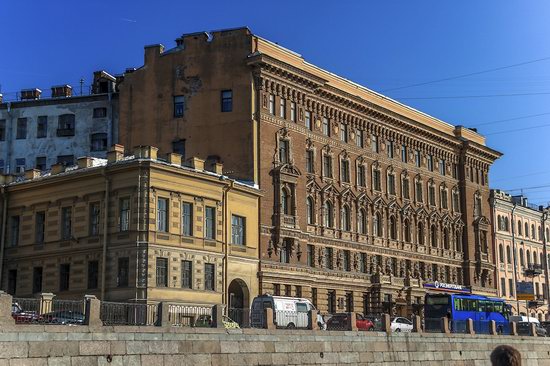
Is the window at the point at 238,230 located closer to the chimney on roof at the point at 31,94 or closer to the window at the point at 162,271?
the window at the point at 162,271

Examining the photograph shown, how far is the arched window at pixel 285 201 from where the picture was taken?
53406mm

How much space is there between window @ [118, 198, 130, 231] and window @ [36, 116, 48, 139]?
22046 millimetres

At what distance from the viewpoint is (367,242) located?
202 feet

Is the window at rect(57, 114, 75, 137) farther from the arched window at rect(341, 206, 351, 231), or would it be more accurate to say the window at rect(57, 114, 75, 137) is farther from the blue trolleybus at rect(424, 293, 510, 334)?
the blue trolleybus at rect(424, 293, 510, 334)

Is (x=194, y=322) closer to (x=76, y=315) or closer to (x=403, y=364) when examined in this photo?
(x=76, y=315)

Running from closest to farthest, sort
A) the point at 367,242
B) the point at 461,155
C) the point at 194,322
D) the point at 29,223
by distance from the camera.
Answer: the point at 194,322 < the point at 29,223 < the point at 367,242 < the point at 461,155

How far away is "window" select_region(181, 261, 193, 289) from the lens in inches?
1727

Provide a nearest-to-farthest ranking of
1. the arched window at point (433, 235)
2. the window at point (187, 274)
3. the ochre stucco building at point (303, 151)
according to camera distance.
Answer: the window at point (187, 274) → the ochre stucco building at point (303, 151) → the arched window at point (433, 235)

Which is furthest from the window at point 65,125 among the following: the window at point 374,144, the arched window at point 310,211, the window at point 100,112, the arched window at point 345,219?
the window at point 374,144

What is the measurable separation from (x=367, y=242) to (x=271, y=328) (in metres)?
31.8

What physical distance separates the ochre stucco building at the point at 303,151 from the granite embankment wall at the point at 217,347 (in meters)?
14.1

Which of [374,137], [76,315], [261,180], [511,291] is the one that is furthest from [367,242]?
[76,315]

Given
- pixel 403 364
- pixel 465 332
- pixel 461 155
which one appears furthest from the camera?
pixel 461 155

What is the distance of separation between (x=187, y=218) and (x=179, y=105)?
13256mm
